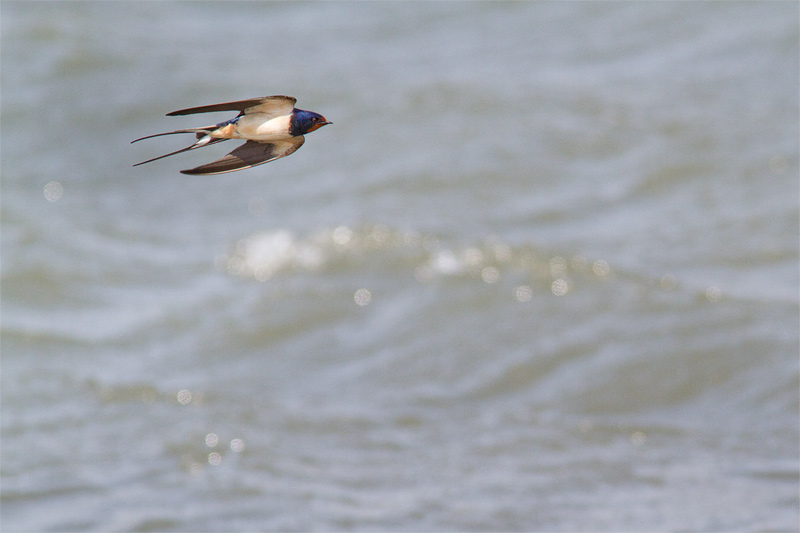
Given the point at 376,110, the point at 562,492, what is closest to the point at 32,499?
the point at 562,492

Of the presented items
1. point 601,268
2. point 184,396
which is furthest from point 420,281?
point 184,396

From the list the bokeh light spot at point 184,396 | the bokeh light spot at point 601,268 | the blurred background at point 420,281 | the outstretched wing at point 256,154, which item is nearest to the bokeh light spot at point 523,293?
the blurred background at point 420,281

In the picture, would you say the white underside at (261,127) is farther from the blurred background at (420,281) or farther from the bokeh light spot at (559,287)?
the bokeh light spot at (559,287)

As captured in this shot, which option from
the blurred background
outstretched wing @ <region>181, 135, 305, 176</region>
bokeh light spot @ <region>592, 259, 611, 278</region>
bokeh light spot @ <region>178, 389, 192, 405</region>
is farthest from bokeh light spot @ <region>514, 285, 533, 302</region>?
outstretched wing @ <region>181, 135, 305, 176</region>

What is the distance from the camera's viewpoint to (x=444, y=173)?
→ 927 centimetres

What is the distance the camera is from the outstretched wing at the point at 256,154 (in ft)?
7.03

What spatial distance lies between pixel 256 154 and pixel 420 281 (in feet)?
18.1

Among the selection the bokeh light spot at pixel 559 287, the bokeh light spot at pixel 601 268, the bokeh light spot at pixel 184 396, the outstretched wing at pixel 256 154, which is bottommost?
the outstretched wing at pixel 256 154

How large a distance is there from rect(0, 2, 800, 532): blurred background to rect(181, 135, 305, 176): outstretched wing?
291cm

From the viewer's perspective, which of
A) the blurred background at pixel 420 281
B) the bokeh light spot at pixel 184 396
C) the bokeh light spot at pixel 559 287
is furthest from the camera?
the bokeh light spot at pixel 559 287

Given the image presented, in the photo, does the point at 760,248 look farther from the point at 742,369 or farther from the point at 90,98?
the point at 90,98

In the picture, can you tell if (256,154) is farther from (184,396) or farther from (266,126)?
(184,396)

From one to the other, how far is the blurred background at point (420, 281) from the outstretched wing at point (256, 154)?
291 centimetres

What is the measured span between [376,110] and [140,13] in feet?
16.5
